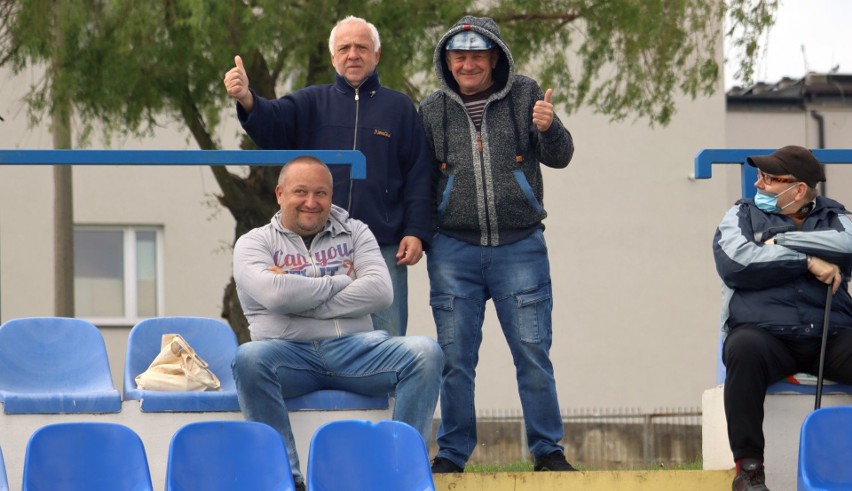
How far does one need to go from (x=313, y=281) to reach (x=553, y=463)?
116 cm

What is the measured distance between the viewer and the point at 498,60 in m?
5.79

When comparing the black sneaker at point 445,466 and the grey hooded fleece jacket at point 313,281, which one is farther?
the black sneaker at point 445,466

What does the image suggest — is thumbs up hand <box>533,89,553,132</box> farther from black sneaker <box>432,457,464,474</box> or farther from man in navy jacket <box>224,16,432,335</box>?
black sneaker <box>432,457,464,474</box>

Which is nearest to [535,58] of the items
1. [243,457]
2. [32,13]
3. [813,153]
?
[32,13]

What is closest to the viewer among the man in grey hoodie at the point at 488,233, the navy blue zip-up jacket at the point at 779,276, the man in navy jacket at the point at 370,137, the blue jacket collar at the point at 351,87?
the navy blue zip-up jacket at the point at 779,276

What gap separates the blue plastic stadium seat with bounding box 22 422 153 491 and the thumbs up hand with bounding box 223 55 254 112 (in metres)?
1.59

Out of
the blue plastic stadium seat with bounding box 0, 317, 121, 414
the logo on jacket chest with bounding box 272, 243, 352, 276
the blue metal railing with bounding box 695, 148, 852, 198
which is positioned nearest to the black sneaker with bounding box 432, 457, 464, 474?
the logo on jacket chest with bounding box 272, 243, 352, 276

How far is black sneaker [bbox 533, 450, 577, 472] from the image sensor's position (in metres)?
5.43

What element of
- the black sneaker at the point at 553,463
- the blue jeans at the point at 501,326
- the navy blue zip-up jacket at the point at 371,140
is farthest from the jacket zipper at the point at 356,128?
the black sneaker at the point at 553,463

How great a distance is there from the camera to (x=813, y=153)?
5.98m

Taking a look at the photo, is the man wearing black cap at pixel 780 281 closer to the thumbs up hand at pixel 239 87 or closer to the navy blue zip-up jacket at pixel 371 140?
the navy blue zip-up jacket at pixel 371 140

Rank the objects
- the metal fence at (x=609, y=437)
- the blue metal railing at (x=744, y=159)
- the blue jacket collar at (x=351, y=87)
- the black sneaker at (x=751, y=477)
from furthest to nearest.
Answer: the metal fence at (x=609, y=437) < the blue metal railing at (x=744, y=159) < the blue jacket collar at (x=351, y=87) < the black sneaker at (x=751, y=477)

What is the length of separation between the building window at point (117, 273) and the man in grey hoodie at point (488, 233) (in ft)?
39.3

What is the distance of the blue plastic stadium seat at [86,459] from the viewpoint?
4238mm
